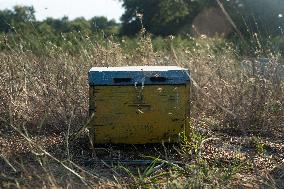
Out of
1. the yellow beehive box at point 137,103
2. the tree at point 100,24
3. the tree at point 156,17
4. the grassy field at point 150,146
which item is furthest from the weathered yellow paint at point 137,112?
the tree at point 156,17

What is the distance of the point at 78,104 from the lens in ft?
19.8

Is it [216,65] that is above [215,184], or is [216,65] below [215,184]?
above

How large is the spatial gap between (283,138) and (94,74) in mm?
2413

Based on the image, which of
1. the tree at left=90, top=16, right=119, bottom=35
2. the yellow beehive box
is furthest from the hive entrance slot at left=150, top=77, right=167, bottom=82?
the tree at left=90, top=16, right=119, bottom=35

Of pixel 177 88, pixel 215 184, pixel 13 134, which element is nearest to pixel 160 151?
pixel 177 88

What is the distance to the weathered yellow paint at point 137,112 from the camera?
15.4 ft

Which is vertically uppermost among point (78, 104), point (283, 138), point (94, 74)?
point (94, 74)

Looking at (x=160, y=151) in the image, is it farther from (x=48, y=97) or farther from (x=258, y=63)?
(x=258, y=63)

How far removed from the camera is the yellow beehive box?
469 cm

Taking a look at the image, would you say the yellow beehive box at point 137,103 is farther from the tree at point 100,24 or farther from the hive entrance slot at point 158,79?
the tree at point 100,24

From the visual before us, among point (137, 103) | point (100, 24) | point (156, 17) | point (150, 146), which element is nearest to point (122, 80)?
point (137, 103)

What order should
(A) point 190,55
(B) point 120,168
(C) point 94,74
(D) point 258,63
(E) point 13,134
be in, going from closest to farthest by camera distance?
(B) point 120,168 → (C) point 94,74 → (E) point 13,134 → (D) point 258,63 → (A) point 190,55

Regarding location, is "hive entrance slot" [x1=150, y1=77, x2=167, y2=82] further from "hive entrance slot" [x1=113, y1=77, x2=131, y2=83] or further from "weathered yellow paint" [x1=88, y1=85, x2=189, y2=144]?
"hive entrance slot" [x1=113, y1=77, x2=131, y2=83]

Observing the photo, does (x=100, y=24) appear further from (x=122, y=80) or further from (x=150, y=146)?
(x=122, y=80)
